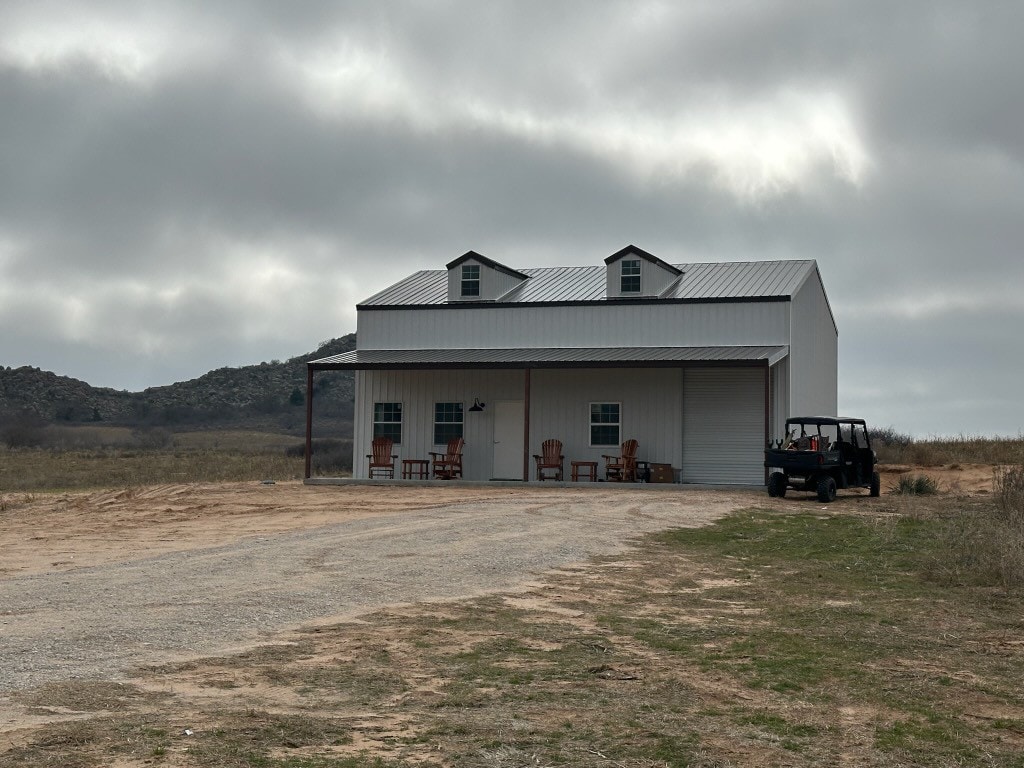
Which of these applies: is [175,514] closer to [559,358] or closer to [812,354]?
[559,358]

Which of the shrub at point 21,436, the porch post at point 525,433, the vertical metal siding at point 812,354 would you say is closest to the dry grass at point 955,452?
the vertical metal siding at point 812,354

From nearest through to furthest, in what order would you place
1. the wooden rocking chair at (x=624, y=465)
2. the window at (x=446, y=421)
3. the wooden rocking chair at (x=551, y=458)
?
the wooden rocking chair at (x=624, y=465)
the wooden rocking chair at (x=551, y=458)
the window at (x=446, y=421)

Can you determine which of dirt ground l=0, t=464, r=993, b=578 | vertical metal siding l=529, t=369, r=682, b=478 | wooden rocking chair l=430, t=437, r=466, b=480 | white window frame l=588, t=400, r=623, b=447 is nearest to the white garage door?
vertical metal siding l=529, t=369, r=682, b=478

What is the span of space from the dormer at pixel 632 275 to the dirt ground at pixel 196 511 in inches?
216

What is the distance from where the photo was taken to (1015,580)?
11.8m

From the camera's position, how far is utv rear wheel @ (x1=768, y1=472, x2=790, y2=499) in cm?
2336

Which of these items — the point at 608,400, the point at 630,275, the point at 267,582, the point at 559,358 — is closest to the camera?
the point at 267,582

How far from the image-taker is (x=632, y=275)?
2900 centimetres

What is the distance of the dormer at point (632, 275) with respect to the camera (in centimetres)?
2881

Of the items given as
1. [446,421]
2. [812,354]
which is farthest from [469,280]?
[812,354]

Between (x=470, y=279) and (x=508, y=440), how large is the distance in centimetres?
438

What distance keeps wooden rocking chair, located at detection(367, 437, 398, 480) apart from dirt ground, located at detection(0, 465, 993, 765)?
153 cm

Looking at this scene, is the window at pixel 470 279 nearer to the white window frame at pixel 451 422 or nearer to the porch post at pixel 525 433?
the white window frame at pixel 451 422

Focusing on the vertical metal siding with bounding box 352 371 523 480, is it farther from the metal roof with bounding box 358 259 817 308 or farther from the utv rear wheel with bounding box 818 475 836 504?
the utv rear wheel with bounding box 818 475 836 504
